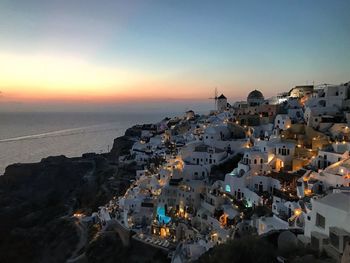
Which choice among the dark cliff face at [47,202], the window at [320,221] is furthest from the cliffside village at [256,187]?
the dark cliff face at [47,202]

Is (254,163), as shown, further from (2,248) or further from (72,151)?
(72,151)

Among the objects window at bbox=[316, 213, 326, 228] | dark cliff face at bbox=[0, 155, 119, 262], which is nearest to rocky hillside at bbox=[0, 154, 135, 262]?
dark cliff face at bbox=[0, 155, 119, 262]

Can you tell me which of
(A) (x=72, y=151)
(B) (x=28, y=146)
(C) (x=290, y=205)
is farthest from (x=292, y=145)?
(B) (x=28, y=146)

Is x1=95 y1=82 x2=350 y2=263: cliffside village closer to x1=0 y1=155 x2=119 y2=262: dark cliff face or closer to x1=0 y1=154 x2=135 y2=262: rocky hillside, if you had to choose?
x1=0 y1=154 x2=135 y2=262: rocky hillside

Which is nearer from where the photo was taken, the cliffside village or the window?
the window

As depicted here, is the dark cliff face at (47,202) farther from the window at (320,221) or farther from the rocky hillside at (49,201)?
the window at (320,221)

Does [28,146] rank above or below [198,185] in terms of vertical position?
below

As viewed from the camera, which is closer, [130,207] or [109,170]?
[130,207]
